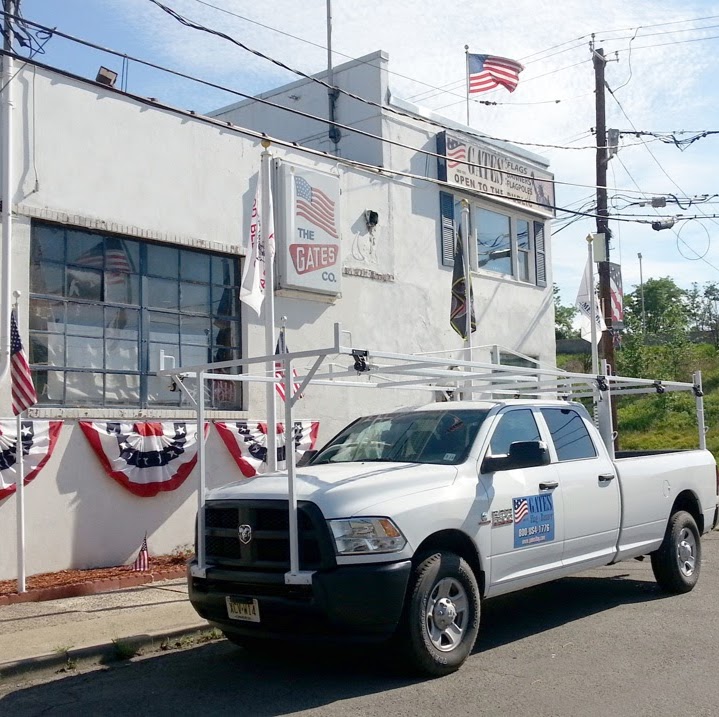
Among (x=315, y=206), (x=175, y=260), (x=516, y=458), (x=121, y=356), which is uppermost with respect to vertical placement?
(x=315, y=206)

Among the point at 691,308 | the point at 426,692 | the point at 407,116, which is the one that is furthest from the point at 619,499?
the point at 691,308

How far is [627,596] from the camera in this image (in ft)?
29.4

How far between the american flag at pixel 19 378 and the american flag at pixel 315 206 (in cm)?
485

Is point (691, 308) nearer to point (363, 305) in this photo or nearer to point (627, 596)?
point (363, 305)

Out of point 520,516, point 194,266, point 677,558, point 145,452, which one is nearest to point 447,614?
point 520,516

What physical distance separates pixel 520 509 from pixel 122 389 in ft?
19.7

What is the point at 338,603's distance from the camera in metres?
5.77

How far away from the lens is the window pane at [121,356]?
1126 centimetres

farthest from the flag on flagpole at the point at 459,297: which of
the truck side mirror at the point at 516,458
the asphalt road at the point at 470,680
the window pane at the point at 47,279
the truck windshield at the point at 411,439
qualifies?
the truck side mirror at the point at 516,458

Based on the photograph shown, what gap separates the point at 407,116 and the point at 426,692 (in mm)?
11598

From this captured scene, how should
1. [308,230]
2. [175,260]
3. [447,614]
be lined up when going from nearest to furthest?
1. [447,614]
2. [175,260]
3. [308,230]

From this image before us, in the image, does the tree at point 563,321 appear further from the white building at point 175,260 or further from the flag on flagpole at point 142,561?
the flag on flagpole at point 142,561

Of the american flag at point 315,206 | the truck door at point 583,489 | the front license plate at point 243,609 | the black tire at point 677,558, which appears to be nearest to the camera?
the front license plate at point 243,609

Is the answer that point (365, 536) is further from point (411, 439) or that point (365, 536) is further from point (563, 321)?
point (563, 321)
